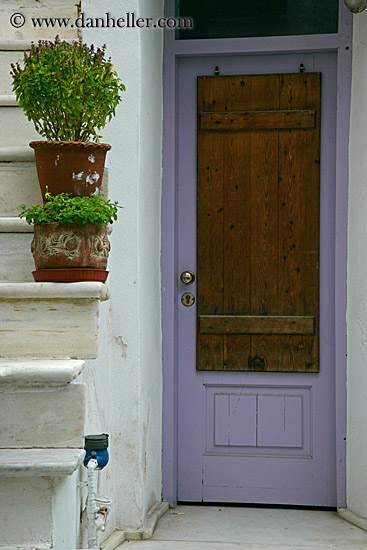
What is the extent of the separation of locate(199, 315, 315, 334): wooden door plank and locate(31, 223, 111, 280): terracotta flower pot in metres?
1.28

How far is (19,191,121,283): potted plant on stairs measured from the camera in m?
1.99

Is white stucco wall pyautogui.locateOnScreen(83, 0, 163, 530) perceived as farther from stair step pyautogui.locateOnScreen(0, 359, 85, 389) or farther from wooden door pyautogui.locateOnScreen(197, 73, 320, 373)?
stair step pyautogui.locateOnScreen(0, 359, 85, 389)

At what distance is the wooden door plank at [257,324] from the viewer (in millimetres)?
3193

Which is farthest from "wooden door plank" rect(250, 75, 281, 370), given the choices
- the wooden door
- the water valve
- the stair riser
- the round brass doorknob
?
the stair riser

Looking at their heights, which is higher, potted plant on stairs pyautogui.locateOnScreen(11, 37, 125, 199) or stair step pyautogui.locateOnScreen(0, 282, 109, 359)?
potted plant on stairs pyautogui.locateOnScreen(11, 37, 125, 199)

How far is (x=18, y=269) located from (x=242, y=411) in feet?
4.70

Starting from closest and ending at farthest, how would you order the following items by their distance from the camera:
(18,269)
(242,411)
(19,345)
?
(19,345), (18,269), (242,411)

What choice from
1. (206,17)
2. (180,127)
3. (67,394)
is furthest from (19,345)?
(206,17)

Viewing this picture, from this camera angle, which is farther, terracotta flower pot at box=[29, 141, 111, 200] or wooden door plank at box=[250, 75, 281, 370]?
wooden door plank at box=[250, 75, 281, 370]

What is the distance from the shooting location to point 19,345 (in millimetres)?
Answer: 1979

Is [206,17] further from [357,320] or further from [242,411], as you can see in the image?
[242,411]

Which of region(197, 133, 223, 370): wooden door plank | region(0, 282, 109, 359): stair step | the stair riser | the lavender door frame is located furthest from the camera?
region(197, 133, 223, 370): wooden door plank

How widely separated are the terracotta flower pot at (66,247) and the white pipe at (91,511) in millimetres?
556

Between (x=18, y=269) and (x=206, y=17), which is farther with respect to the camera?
(x=206, y=17)
